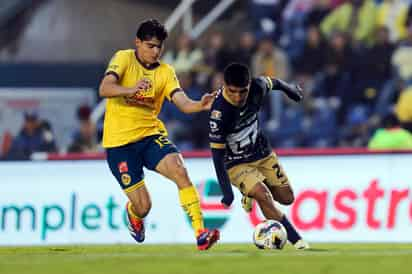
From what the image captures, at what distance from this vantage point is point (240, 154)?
45.7ft

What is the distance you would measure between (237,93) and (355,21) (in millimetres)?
11291

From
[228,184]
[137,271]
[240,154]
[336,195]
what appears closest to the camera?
[137,271]

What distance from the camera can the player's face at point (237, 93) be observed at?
42.2ft

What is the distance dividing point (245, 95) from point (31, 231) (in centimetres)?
636

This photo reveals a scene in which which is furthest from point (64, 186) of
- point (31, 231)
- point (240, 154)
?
point (240, 154)

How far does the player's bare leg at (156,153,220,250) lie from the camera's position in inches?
501

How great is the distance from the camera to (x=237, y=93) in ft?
42.3

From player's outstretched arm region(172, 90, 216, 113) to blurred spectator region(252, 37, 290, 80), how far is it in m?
9.79

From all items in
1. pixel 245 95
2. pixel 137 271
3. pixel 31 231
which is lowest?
pixel 31 231

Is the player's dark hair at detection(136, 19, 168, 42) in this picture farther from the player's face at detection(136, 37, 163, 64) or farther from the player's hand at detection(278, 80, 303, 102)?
the player's hand at detection(278, 80, 303, 102)

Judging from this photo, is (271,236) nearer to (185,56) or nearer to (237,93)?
(237,93)

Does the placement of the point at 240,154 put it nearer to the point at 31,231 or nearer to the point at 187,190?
the point at 187,190

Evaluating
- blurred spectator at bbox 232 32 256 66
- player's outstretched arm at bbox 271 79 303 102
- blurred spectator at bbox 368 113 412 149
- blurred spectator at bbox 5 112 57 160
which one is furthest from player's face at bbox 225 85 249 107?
blurred spectator at bbox 232 32 256 66

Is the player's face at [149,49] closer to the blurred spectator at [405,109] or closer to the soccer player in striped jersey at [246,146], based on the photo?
the soccer player in striped jersey at [246,146]
